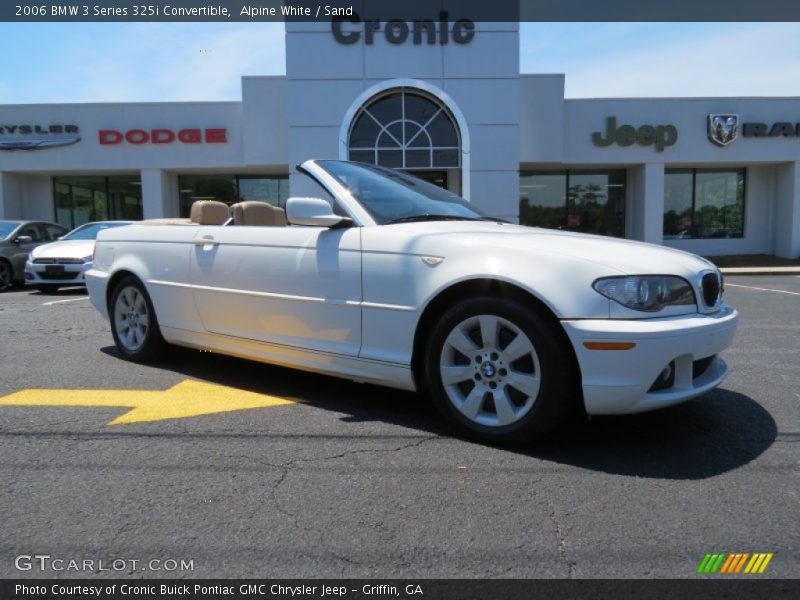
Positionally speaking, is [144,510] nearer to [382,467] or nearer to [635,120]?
[382,467]

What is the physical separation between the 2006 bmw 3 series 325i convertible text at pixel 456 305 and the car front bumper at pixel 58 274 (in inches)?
319

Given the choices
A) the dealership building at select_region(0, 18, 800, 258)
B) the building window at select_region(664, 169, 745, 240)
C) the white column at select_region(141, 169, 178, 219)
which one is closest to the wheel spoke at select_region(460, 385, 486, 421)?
the dealership building at select_region(0, 18, 800, 258)

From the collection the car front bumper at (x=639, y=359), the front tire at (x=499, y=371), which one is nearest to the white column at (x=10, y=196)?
the front tire at (x=499, y=371)

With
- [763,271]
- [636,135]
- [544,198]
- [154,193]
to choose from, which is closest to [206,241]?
[763,271]

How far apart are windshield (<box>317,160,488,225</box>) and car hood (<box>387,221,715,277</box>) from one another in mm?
244

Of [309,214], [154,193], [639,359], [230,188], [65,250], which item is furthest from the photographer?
[230,188]

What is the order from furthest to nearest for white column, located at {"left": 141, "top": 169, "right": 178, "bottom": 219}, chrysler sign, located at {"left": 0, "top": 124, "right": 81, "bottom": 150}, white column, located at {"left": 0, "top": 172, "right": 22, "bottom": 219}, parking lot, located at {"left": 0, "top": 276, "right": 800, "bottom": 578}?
white column, located at {"left": 0, "top": 172, "right": 22, "bottom": 219}
white column, located at {"left": 141, "top": 169, "right": 178, "bottom": 219}
chrysler sign, located at {"left": 0, "top": 124, "right": 81, "bottom": 150}
parking lot, located at {"left": 0, "top": 276, "right": 800, "bottom": 578}

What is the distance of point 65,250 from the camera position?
11.9 m

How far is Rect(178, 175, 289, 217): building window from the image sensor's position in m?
22.8

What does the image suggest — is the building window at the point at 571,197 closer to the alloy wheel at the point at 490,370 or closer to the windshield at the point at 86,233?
the windshield at the point at 86,233

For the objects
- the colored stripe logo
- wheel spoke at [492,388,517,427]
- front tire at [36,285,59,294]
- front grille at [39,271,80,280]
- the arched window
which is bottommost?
the colored stripe logo

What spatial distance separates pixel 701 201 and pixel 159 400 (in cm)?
2292

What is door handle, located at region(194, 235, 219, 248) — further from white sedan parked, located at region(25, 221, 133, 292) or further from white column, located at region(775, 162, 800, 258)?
white column, located at region(775, 162, 800, 258)

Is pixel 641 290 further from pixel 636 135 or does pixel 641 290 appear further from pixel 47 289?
pixel 636 135
